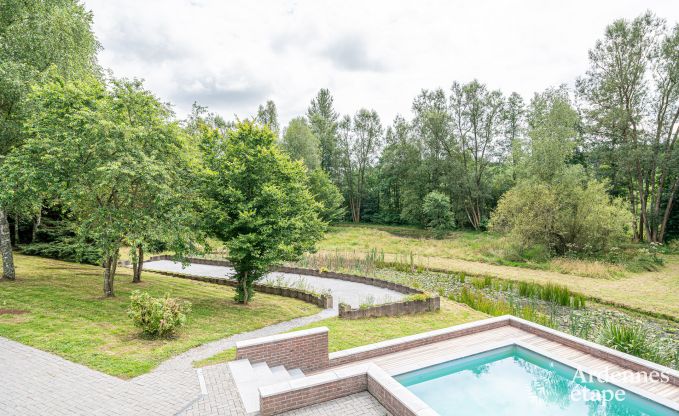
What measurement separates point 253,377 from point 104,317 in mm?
5661

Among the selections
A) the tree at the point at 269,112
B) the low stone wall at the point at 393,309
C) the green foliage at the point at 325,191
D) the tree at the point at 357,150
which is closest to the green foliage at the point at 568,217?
the low stone wall at the point at 393,309

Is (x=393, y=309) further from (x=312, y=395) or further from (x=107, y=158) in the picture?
(x=107, y=158)

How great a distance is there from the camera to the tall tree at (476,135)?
114 ft

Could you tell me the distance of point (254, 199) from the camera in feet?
34.5

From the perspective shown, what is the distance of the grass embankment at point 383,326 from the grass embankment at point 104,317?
1.44 m

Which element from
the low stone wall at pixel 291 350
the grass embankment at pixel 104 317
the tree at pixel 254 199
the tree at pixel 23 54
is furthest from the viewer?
the tree at pixel 23 54

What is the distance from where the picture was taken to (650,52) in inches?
894

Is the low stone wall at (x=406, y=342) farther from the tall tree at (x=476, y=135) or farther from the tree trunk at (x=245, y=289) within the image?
the tall tree at (x=476, y=135)

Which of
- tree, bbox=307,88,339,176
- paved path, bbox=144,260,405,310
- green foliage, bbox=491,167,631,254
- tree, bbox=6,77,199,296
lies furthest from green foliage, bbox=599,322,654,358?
tree, bbox=307,88,339,176

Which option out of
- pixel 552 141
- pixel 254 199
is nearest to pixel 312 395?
pixel 254 199

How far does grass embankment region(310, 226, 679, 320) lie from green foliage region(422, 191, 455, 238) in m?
2.30

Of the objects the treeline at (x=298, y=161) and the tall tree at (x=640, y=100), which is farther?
the tall tree at (x=640, y=100)

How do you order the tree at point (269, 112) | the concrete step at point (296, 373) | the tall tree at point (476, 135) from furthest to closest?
the tree at point (269, 112)
the tall tree at point (476, 135)
the concrete step at point (296, 373)

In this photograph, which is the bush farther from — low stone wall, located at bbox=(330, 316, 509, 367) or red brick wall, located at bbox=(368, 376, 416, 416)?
red brick wall, located at bbox=(368, 376, 416, 416)
